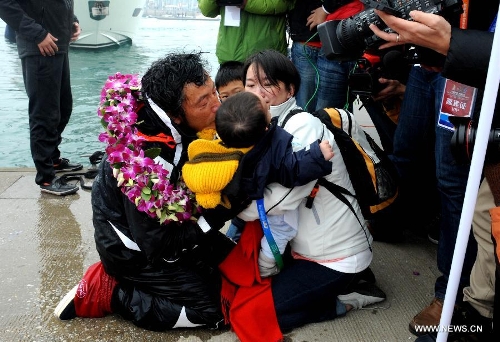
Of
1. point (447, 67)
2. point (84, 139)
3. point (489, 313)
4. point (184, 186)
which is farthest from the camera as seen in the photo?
point (84, 139)

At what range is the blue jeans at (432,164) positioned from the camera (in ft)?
6.98

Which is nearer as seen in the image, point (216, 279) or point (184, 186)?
point (184, 186)

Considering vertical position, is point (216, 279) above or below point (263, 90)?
below

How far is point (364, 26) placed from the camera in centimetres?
211

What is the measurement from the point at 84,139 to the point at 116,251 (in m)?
3.45

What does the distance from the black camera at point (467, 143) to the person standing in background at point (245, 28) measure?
2002 mm

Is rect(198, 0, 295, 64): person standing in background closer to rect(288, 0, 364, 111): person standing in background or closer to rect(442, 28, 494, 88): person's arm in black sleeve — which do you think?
rect(288, 0, 364, 111): person standing in background

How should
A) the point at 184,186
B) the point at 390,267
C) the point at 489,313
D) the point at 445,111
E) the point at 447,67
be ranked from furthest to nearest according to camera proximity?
1. the point at 390,267
2. the point at 184,186
3. the point at 445,111
4. the point at 489,313
5. the point at 447,67

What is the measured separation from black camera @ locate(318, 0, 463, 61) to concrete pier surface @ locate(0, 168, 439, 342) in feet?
3.90

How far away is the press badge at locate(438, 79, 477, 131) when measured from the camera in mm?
1943

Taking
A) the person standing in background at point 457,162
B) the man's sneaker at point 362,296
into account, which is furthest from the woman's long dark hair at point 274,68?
the man's sneaker at point 362,296

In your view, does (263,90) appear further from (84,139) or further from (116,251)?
(84,139)

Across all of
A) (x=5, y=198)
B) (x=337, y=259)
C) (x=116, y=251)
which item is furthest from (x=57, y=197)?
(x=337, y=259)

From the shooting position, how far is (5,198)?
3.76m
